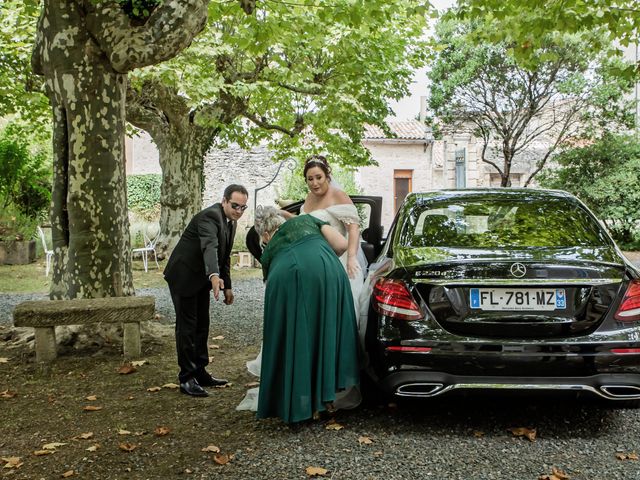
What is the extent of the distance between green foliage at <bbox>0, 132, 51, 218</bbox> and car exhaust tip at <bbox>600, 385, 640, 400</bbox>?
1735 cm

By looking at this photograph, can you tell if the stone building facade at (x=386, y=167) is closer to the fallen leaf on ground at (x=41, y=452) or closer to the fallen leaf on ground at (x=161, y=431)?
the fallen leaf on ground at (x=161, y=431)

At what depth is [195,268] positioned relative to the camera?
536 cm

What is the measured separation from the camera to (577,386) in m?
4.00

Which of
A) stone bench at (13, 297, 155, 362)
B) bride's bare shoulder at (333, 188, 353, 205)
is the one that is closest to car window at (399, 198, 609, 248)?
bride's bare shoulder at (333, 188, 353, 205)

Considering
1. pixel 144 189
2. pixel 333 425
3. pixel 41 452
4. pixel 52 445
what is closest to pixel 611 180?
pixel 333 425

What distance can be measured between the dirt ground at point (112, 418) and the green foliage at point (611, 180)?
58.1ft

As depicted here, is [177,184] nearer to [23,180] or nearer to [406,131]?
[23,180]

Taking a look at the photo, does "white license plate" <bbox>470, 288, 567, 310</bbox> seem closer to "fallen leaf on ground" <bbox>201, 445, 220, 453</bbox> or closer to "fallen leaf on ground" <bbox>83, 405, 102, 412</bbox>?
"fallen leaf on ground" <bbox>201, 445, 220, 453</bbox>

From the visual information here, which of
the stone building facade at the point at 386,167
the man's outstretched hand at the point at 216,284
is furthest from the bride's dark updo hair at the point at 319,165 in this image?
the stone building facade at the point at 386,167

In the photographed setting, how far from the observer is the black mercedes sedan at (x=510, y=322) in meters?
4.00

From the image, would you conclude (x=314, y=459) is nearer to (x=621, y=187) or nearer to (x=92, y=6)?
(x=92, y=6)

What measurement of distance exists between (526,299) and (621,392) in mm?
818

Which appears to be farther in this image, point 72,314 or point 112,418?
point 72,314

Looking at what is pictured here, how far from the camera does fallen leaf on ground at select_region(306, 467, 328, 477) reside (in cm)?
366
